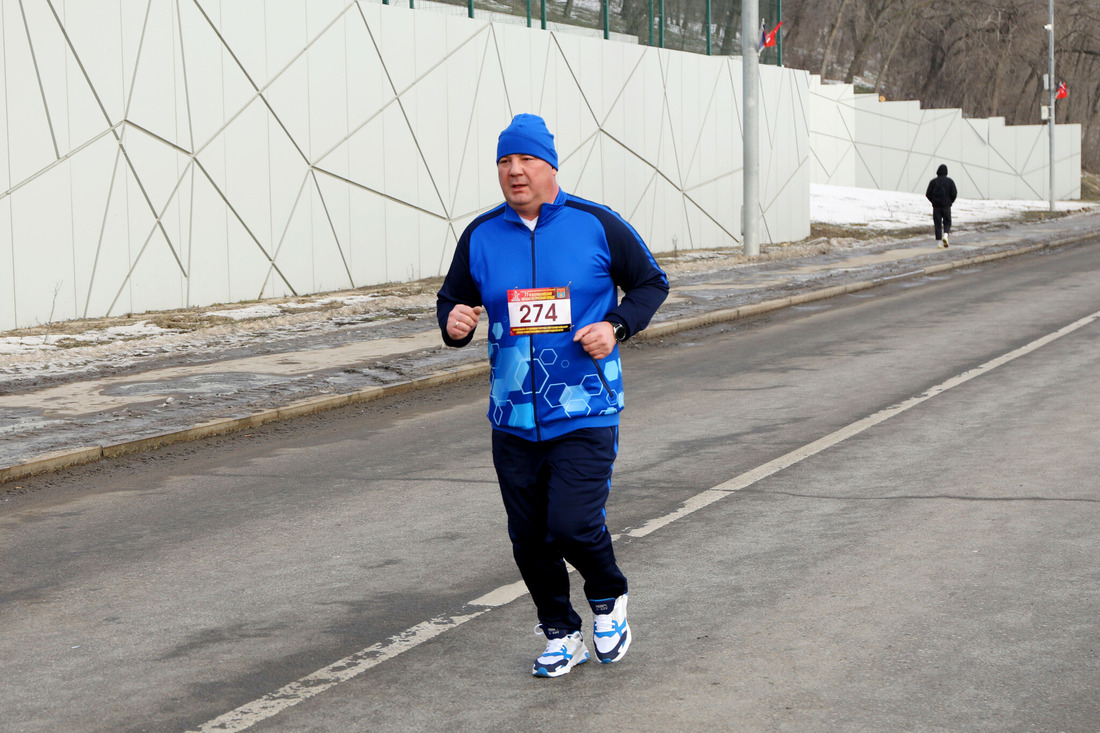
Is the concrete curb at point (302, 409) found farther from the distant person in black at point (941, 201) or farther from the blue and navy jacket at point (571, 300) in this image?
the distant person in black at point (941, 201)

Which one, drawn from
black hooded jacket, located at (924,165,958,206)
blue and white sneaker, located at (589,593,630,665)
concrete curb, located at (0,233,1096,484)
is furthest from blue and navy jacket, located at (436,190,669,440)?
black hooded jacket, located at (924,165,958,206)

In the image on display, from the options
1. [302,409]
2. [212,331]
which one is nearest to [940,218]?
[212,331]

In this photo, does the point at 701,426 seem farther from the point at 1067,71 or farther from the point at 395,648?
the point at 1067,71

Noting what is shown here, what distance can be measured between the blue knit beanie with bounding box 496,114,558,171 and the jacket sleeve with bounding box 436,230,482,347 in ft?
1.23

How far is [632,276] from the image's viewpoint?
4.55m

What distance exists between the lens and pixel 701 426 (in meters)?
9.72

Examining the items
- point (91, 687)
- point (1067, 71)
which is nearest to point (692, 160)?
point (91, 687)

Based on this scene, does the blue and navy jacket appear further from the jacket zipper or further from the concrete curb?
the concrete curb

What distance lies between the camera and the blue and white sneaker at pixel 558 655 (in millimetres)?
4539

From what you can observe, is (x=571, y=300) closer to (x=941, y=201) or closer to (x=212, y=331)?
(x=212, y=331)

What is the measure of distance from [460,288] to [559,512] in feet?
2.96

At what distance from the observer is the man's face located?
4418mm

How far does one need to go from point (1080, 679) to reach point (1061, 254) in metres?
24.1

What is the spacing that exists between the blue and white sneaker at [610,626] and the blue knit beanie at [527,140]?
1.51m
